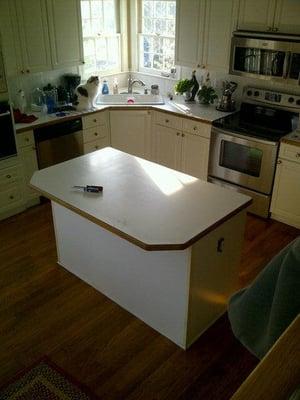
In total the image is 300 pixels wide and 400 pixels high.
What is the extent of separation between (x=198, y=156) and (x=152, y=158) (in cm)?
72

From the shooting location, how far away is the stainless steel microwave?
3.55 meters

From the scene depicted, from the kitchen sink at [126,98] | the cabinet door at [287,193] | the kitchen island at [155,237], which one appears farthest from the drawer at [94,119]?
the cabinet door at [287,193]

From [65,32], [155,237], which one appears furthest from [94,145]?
[155,237]

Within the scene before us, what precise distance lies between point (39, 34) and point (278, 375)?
13.3ft

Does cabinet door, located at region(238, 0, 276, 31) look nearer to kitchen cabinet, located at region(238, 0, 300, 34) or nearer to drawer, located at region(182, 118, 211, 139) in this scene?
kitchen cabinet, located at region(238, 0, 300, 34)

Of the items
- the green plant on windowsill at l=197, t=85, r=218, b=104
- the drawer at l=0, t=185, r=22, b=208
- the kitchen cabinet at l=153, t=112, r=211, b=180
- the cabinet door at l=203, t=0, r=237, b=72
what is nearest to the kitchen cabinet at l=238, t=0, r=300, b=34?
the cabinet door at l=203, t=0, r=237, b=72

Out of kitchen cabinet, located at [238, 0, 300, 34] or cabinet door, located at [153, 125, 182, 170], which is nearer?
kitchen cabinet, located at [238, 0, 300, 34]

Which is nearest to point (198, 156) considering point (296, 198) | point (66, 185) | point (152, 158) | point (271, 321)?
point (152, 158)

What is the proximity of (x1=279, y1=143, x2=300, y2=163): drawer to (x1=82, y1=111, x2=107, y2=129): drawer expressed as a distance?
201cm

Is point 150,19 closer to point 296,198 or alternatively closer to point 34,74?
point 34,74

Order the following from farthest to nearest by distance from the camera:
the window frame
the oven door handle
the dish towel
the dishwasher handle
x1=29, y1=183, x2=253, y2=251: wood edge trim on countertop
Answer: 1. the window frame
2. the dishwasher handle
3. the oven door handle
4. x1=29, y1=183, x2=253, y2=251: wood edge trim on countertop
5. the dish towel

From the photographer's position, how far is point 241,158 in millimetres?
3971

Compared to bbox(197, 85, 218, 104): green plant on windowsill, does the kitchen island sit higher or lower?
lower

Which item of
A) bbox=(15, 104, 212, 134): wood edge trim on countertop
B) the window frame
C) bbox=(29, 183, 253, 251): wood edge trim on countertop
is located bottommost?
bbox=(29, 183, 253, 251): wood edge trim on countertop
